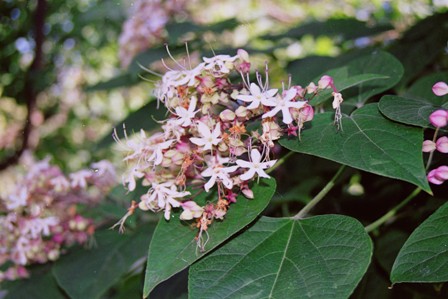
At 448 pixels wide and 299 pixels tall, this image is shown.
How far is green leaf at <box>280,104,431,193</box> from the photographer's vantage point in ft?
1.82

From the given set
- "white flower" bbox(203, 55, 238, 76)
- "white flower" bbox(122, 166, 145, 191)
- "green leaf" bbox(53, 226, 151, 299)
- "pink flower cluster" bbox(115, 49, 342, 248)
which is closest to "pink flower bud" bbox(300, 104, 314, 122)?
"pink flower cluster" bbox(115, 49, 342, 248)

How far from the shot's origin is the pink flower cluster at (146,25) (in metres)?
1.77

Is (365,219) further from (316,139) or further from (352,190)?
(316,139)

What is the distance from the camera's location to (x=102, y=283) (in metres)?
0.89

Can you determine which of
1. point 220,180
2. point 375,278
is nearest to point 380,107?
point 220,180

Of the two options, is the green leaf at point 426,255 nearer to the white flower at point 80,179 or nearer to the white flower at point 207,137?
the white flower at point 207,137

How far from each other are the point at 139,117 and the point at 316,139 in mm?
668

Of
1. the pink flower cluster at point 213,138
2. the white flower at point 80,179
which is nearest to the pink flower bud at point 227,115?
the pink flower cluster at point 213,138

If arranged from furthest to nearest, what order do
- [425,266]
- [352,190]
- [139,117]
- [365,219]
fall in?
[139,117], [352,190], [365,219], [425,266]

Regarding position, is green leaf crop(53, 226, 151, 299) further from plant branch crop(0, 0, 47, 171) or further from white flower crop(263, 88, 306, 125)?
plant branch crop(0, 0, 47, 171)

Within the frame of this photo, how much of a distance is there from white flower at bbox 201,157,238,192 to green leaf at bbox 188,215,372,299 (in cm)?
7

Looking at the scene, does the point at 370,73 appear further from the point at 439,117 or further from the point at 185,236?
the point at 185,236

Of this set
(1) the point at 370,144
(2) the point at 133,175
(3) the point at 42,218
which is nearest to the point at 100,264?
(3) the point at 42,218

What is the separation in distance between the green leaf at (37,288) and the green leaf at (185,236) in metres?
0.46
